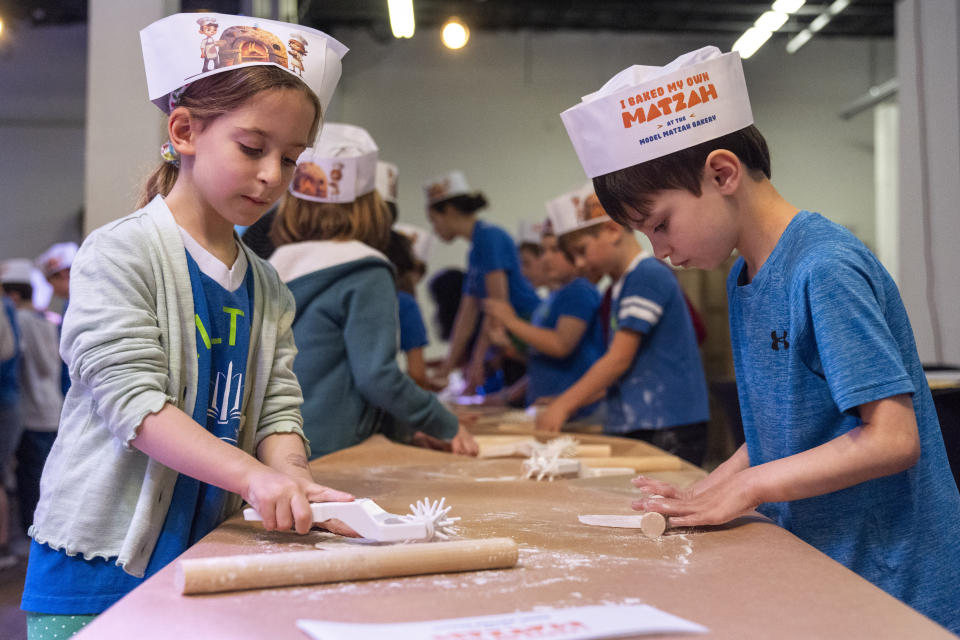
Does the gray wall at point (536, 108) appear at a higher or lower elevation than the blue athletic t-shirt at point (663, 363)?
higher

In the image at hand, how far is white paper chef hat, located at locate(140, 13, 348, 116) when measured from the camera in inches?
45.7

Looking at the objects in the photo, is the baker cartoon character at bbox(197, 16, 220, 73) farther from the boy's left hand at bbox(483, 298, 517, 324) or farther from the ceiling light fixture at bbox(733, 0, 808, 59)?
the ceiling light fixture at bbox(733, 0, 808, 59)

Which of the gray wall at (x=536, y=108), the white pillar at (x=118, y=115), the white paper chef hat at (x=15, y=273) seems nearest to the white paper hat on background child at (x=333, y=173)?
the white pillar at (x=118, y=115)

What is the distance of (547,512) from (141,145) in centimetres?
155

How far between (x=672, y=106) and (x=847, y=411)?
0.47m

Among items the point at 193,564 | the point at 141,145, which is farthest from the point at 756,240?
the point at 141,145

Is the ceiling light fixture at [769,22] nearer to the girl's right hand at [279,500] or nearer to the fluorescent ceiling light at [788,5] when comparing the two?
the fluorescent ceiling light at [788,5]

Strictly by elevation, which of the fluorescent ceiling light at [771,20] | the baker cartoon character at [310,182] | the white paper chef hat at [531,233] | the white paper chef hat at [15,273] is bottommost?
the baker cartoon character at [310,182]

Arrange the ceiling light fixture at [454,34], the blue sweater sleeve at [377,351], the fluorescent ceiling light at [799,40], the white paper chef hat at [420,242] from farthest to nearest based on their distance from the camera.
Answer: the fluorescent ceiling light at [799,40] → the white paper chef hat at [420,242] → the ceiling light fixture at [454,34] → the blue sweater sleeve at [377,351]

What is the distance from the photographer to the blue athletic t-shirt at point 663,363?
249 cm

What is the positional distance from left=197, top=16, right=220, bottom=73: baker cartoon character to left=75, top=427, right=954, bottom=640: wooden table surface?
2.02ft

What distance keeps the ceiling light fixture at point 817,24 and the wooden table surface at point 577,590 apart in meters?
7.04

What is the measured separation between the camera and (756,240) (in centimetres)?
116

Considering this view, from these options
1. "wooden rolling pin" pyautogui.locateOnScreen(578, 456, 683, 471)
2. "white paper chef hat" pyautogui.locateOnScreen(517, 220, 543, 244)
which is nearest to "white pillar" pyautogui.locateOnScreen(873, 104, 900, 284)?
"white paper chef hat" pyautogui.locateOnScreen(517, 220, 543, 244)
